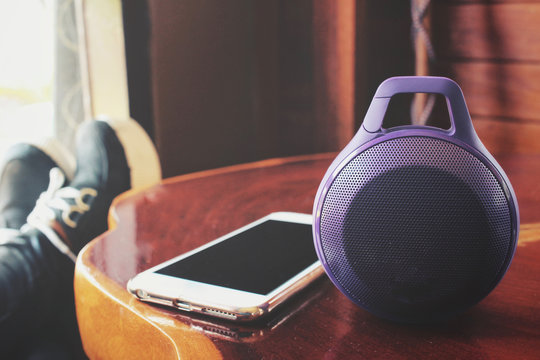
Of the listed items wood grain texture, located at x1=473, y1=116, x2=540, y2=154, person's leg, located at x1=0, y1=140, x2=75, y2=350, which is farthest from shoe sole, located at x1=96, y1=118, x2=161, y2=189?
wood grain texture, located at x1=473, y1=116, x2=540, y2=154

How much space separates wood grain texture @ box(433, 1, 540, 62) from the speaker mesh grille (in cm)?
168

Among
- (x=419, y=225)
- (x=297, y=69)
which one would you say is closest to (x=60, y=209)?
(x=419, y=225)

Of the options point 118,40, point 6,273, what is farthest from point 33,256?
point 118,40

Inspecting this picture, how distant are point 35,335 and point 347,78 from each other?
152cm

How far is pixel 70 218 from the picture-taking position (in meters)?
0.90

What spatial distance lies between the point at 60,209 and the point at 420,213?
0.78 meters

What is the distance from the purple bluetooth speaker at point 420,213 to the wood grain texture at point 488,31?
1671 mm

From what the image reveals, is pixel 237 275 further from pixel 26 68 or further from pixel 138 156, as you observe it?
pixel 26 68

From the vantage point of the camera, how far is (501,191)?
326mm

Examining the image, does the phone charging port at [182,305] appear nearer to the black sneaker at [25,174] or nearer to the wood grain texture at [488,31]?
the black sneaker at [25,174]

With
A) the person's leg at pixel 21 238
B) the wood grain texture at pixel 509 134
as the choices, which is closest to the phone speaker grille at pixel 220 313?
the person's leg at pixel 21 238

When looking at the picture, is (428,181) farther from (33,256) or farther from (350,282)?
(33,256)

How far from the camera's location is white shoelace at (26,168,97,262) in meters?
0.86

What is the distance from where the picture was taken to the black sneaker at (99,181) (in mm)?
900
